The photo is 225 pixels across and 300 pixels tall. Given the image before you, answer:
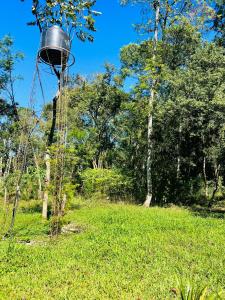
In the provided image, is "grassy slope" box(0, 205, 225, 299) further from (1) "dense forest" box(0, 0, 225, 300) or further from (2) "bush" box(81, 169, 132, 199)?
(2) "bush" box(81, 169, 132, 199)

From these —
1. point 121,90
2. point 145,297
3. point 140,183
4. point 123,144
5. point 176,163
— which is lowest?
point 145,297

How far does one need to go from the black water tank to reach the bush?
11797mm

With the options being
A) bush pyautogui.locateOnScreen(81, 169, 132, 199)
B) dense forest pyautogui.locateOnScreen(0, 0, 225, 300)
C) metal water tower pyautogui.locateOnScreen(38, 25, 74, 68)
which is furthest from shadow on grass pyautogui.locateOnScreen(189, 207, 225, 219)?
metal water tower pyautogui.locateOnScreen(38, 25, 74, 68)

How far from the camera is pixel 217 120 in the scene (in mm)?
12984

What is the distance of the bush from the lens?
1934 cm

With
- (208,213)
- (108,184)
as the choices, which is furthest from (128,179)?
(208,213)

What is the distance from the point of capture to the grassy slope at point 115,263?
4.84 meters

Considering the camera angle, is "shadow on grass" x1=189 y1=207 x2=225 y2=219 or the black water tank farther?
"shadow on grass" x1=189 y1=207 x2=225 y2=219

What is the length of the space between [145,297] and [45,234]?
5.40 metres

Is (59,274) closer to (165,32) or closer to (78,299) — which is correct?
(78,299)

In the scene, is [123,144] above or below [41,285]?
above

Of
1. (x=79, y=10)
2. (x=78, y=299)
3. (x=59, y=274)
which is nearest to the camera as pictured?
(x=79, y=10)

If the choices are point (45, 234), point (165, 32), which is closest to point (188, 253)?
point (45, 234)

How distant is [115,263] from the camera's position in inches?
239
